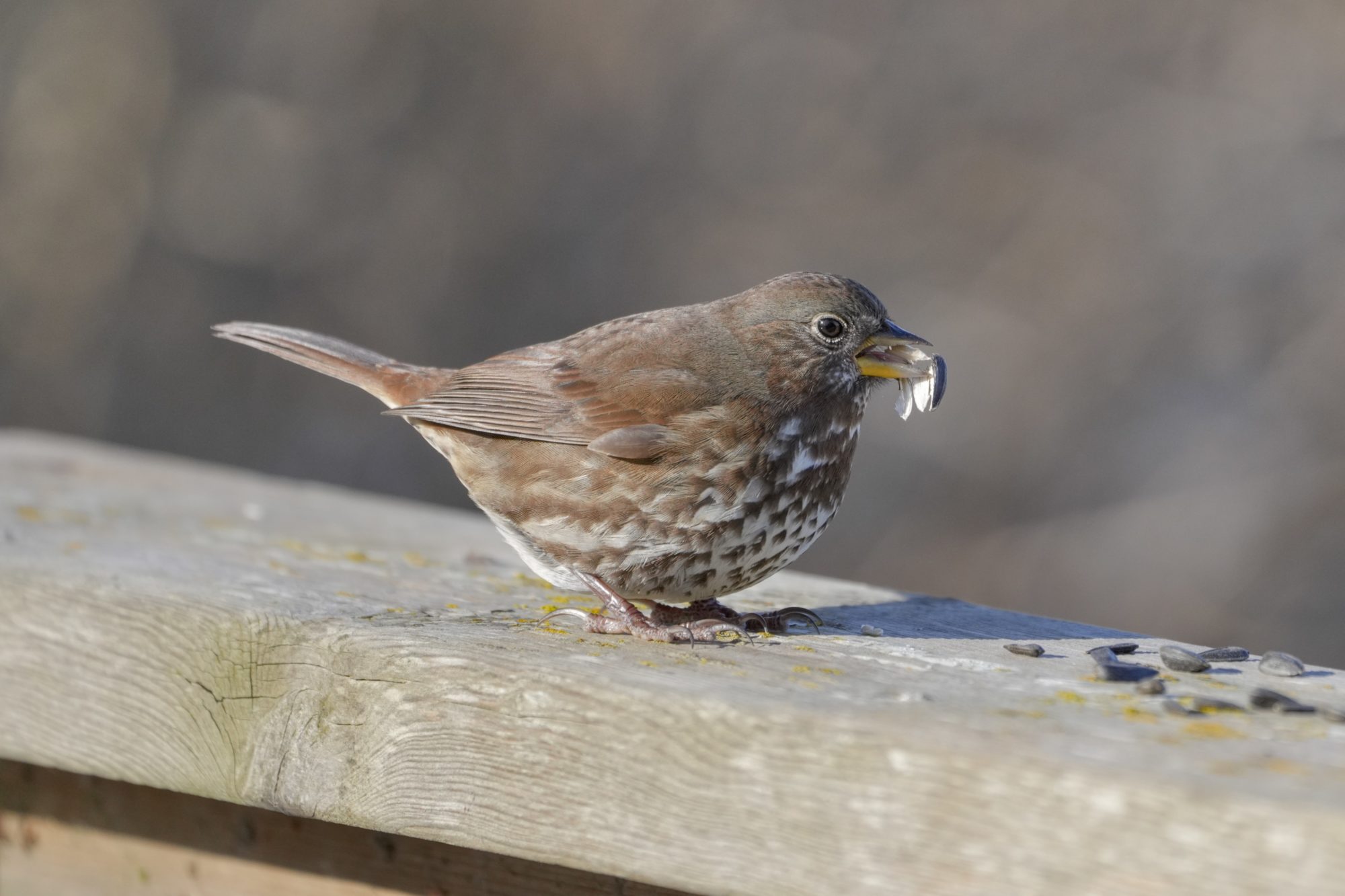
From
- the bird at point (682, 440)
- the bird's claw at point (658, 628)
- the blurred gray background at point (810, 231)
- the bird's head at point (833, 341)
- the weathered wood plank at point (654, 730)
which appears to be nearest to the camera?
the weathered wood plank at point (654, 730)

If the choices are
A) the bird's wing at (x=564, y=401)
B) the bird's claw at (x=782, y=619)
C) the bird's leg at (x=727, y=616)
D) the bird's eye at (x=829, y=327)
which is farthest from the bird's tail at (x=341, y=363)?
the bird's claw at (x=782, y=619)

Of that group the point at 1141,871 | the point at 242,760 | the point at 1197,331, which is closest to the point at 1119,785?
the point at 1141,871

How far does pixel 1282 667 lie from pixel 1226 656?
0.17 meters

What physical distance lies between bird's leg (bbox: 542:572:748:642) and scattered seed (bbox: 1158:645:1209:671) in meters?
0.81

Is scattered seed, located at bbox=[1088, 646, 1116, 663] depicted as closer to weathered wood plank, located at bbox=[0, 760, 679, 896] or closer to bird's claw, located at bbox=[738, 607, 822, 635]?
bird's claw, located at bbox=[738, 607, 822, 635]

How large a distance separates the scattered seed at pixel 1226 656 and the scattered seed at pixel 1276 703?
44 cm

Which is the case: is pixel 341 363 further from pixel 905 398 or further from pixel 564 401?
pixel 905 398

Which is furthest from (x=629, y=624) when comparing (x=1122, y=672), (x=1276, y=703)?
(x=1276, y=703)

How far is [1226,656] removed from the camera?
2996 mm

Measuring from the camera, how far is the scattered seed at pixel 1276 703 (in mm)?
2422

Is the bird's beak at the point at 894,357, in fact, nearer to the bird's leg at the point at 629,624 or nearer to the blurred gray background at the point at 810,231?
the bird's leg at the point at 629,624

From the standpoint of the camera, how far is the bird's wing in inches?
137

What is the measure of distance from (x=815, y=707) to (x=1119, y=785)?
513mm

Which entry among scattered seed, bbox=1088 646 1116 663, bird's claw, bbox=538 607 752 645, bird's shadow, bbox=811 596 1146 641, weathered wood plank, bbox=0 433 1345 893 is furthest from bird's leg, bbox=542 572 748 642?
scattered seed, bbox=1088 646 1116 663
